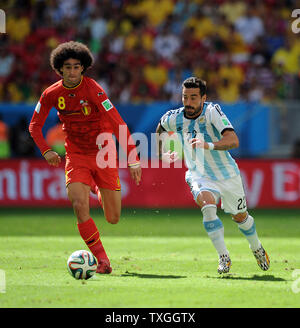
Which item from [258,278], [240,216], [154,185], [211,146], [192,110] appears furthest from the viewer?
[154,185]

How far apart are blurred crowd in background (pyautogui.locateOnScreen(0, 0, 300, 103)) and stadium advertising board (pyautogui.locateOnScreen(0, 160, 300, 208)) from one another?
2493 mm

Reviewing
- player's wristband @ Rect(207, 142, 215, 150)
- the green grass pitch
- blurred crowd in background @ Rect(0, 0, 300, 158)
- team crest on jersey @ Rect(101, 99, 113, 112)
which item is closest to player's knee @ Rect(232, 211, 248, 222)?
the green grass pitch

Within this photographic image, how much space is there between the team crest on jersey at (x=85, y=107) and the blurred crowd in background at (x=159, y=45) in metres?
9.28

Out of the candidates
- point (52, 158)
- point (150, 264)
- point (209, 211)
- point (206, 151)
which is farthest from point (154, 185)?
point (209, 211)

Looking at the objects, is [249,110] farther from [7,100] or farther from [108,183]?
[108,183]

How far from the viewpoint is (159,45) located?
757 inches

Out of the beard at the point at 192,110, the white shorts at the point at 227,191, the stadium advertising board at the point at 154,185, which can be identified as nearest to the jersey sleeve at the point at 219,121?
the beard at the point at 192,110

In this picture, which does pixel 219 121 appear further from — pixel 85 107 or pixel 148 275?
pixel 148 275

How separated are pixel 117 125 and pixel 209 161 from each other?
1176mm

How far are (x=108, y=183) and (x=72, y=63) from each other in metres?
1.45

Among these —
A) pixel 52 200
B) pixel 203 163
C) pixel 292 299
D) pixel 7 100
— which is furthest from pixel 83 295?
pixel 7 100

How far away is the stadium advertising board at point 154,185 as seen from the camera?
51.4 ft

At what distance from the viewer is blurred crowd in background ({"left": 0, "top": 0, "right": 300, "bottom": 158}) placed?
18156mm

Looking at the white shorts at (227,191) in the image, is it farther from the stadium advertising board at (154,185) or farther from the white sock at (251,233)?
the stadium advertising board at (154,185)
